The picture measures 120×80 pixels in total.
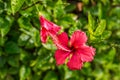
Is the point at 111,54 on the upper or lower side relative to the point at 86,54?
lower

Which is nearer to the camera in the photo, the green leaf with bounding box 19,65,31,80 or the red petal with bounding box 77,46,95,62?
the red petal with bounding box 77,46,95,62

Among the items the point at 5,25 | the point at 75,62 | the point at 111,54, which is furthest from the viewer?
the point at 111,54

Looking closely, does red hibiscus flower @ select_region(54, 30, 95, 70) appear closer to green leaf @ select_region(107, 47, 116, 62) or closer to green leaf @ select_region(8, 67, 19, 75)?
green leaf @ select_region(8, 67, 19, 75)

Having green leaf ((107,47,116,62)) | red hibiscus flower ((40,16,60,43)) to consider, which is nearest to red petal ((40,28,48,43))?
red hibiscus flower ((40,16,60,43))

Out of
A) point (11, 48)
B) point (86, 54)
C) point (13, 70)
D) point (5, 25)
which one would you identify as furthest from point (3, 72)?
point (86, 54)

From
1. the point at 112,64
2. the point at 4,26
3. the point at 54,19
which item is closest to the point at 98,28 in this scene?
the point at 54,19

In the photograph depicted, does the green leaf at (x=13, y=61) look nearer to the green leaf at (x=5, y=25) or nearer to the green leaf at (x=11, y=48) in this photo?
the green leaf at (x=11, y=48)

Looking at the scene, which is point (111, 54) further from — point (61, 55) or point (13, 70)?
point (61, 55)
